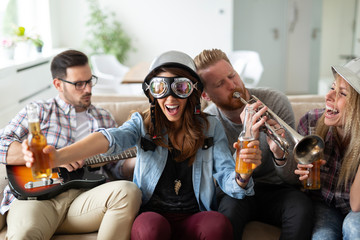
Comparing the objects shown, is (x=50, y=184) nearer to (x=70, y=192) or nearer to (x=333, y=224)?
(x=70, y=192)

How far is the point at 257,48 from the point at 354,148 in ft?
20.3

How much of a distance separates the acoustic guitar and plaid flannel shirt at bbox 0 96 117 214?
11 centimetres

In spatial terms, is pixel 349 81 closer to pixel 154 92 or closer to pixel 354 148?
pixel 354 148

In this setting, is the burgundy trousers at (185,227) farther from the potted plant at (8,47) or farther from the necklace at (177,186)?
the potted plant at (8,47)

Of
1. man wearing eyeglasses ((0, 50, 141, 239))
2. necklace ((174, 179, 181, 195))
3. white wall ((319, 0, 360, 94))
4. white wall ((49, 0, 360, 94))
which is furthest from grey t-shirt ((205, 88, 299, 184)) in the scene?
white wall ((319, 0, 360, 94))

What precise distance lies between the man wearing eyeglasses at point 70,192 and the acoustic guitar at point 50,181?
0.11 ft

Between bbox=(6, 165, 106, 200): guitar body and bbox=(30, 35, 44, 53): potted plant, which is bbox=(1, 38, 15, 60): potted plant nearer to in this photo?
bbox=(30, 35, 44, 53): potted plant

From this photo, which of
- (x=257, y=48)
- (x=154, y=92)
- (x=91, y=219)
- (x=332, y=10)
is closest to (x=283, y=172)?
(x=154, y=92)

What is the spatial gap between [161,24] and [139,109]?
4654 millimetres

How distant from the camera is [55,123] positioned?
94.1 inches

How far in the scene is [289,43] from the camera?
7.82m

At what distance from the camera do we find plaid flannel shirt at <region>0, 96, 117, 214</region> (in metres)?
2.27

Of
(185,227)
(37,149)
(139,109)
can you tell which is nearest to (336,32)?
(139,109)

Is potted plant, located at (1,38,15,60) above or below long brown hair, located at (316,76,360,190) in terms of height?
above
